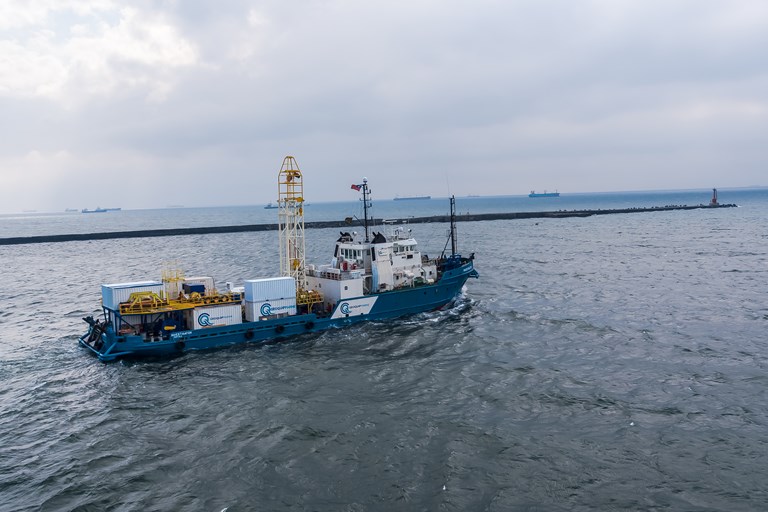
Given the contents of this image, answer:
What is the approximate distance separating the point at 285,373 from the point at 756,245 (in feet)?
246

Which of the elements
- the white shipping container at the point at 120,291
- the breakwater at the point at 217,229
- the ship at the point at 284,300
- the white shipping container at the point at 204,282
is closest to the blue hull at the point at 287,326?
the ship at the point at 284,300

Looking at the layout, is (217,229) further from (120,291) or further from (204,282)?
(120,291)

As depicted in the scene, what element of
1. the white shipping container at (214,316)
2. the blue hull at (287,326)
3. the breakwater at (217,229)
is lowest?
the blue hull at (287,326)

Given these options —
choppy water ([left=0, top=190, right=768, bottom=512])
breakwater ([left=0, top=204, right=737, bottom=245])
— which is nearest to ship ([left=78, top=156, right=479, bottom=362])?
choppy water ([left=0, top=190, right=768, bottom=512])

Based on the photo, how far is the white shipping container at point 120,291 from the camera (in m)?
28.0

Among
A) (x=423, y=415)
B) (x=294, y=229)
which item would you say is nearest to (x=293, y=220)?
(x=294, y=229)

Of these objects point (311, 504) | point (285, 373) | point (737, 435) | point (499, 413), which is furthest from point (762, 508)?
point (285, 373)

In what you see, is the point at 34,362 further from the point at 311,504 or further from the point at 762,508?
the point at 762,508

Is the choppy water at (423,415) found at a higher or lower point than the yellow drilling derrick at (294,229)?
lower

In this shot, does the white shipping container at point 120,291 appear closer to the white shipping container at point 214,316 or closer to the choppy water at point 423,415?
the white shipping container at point 214,316

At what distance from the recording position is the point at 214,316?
1168 inches

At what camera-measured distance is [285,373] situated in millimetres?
25469

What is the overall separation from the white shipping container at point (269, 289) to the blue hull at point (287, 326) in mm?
1422

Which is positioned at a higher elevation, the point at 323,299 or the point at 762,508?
the point at 323,299
